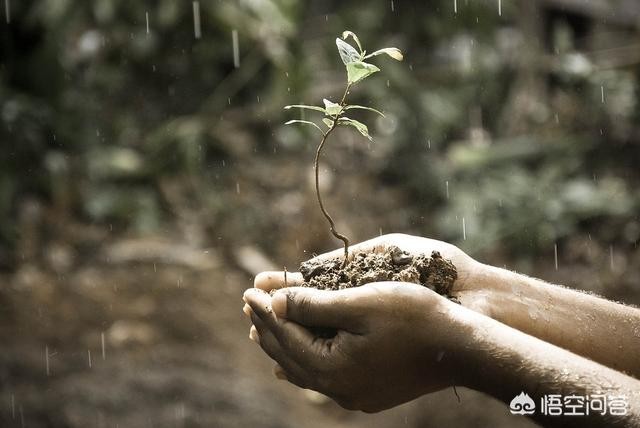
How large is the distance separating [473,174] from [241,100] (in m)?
2.46

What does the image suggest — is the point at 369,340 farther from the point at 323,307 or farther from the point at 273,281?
the point at 273,281

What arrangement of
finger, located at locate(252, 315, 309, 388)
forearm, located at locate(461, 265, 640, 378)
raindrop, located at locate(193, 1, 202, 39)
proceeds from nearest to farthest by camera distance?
finger, located at locate(252, 315, 309, 388), forearm, located at locate(461, 265, 640, 378), raindrop, located at locate(193, 1, 202, 39)

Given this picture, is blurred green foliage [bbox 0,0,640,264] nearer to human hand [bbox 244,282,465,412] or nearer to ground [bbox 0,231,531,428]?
ground [bbox 0,231,531,428]

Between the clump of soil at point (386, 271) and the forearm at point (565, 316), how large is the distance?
0.37 feet

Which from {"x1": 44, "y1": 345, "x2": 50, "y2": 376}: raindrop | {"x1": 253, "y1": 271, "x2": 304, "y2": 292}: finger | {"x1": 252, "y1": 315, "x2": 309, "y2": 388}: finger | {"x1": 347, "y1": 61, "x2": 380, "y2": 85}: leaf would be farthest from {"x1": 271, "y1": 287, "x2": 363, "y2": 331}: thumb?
{"x1": 44, "y1": 345, "x2": 50, "y2": 376}: raindrop

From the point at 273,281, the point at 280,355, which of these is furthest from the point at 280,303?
the point at 273,281

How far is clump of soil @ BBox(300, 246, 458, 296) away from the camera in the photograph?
1.65 metres

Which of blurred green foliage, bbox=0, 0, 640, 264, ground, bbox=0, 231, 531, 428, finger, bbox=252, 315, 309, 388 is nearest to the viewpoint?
finger, bbox=252, 315, 309, 388

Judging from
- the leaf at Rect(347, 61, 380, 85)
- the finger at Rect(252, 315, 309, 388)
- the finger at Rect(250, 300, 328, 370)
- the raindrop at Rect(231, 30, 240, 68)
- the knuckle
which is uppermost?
the raindrop at Rect(231, 30, 240, 68)

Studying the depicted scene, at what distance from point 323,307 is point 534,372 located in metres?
0.51

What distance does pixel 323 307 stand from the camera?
1453 millimetres

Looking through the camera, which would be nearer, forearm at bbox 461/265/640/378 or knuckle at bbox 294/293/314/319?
knuckle at bbox 294/293/314/319

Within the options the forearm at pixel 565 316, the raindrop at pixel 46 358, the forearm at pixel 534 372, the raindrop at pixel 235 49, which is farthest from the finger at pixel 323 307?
the raindrop at pixel 235 49

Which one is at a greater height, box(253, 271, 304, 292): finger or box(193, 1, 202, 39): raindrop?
box(193, 1, 202, 39): raindrop
